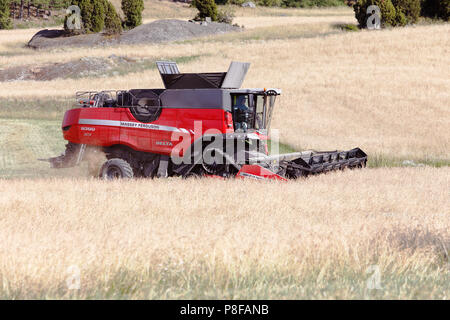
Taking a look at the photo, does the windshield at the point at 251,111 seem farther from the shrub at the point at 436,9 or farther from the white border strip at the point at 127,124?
the shrub at the point at 436,9

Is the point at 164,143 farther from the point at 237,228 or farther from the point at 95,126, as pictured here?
the point at 237,228

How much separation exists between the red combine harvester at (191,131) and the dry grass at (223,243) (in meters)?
2.55

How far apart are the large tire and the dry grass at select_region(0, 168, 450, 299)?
3139 millimetres

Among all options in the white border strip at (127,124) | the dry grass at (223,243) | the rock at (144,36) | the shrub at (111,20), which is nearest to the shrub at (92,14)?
the shrub at (111,20)

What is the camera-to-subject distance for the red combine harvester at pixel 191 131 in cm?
1423

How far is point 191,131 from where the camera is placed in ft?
47.4

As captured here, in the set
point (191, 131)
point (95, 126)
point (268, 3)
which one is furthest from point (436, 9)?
point (191, 131)

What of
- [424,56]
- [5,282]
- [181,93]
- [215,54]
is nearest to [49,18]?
[215,54]

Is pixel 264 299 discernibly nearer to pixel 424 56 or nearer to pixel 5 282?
pixel 5 282

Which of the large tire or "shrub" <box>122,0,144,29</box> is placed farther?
"shrub" <box>122,0,144,29</box>

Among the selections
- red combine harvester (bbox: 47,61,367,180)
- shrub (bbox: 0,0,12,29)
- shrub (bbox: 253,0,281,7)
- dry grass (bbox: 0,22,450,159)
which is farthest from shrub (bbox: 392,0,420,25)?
red combine harvester (bbox: 47,61,367,180)

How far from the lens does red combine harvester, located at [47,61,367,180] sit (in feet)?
46.7

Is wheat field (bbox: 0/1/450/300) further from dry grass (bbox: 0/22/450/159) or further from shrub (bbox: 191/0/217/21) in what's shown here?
shrub (bbox: 191/0/217/21)

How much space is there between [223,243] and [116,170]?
9.07 meters
